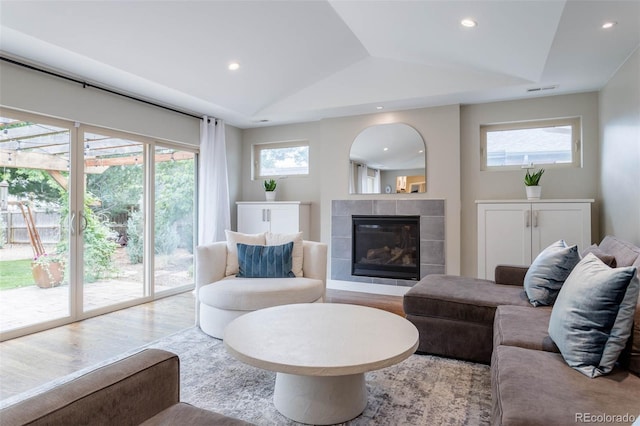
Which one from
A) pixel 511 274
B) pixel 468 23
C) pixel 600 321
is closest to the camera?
pixel 600 321

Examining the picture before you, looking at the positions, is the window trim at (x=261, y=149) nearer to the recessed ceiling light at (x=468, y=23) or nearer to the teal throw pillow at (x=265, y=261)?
the teal throw pillow at (x=265, y=261)

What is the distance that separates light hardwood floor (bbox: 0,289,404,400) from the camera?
2410 mm

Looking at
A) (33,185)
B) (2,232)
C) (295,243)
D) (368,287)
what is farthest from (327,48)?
(2,232)

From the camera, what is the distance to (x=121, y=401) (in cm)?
110

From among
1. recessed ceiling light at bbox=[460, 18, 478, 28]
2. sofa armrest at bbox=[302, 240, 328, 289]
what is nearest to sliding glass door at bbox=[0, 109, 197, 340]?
sofa armrest at bbox=[302, 240, 328, 289]

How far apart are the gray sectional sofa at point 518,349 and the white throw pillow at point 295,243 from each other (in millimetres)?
1166

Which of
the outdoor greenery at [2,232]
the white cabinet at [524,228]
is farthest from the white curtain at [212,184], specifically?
the white cabinet at [524,228]

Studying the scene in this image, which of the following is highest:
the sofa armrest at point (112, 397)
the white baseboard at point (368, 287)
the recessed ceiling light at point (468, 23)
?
the recessed ceiling light at point (468, 23)

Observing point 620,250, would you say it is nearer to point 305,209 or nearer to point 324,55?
point 324,55

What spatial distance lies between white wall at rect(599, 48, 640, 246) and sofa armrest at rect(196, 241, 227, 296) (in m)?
3.51

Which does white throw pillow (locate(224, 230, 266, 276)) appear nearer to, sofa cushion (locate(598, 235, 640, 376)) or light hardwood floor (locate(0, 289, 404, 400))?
light hardwood floor (locate(0, 289, 404, 400))

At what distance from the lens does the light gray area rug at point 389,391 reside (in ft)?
6.19

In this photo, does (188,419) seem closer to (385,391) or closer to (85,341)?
(385,391)

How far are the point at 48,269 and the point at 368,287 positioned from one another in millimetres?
3567
